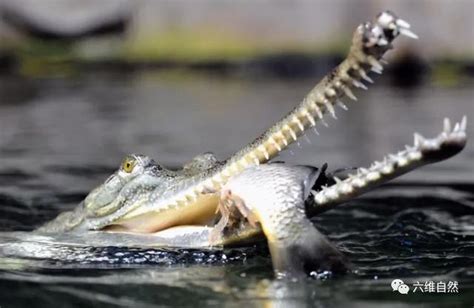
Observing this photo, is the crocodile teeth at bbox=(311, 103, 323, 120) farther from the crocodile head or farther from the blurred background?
the blurred background

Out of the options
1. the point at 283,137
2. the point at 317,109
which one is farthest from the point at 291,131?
the point at 317,109

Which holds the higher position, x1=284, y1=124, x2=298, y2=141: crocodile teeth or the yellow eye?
the yellow eye

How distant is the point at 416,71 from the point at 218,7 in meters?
3.73

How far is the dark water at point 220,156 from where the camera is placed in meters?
3.99

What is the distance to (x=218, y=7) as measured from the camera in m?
18.1

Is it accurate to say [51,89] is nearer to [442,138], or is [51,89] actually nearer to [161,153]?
[161,153]

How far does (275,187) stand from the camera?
4.06 meters

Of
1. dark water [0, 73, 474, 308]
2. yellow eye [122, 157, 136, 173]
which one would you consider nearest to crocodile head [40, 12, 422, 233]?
yellow eye [122, 157, 136, 173]

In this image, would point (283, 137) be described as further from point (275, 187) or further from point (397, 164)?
point (397, 164)

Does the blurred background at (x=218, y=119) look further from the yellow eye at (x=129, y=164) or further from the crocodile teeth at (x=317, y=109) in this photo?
the crocodile teeth at (x=317, y=109)

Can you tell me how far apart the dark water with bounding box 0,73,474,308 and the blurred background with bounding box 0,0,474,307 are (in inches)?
0.6

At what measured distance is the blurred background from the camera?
4.18 meters

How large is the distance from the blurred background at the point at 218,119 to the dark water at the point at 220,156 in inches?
0.6

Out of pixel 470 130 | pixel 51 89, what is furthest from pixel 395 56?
pixel 470 130
